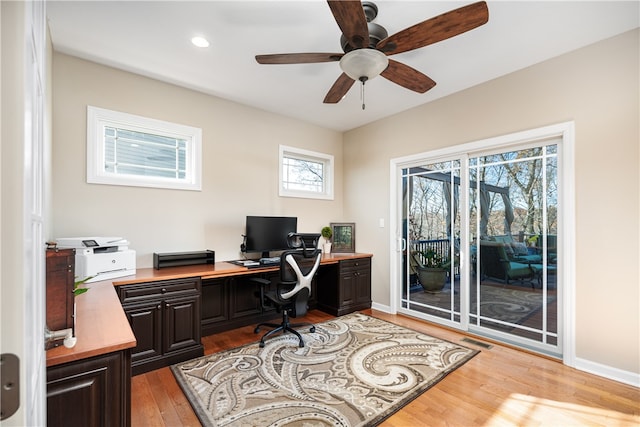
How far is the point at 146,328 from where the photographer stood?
8.69ft

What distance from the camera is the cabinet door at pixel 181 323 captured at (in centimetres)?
275

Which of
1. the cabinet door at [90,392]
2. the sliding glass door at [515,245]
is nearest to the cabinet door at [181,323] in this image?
the cabinet door at [90,392]

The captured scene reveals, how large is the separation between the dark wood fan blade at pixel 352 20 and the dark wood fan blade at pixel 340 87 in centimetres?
51

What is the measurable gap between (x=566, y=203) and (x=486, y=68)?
5.00ft

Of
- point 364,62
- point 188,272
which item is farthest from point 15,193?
point 188,272

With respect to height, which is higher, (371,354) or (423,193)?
(423,193)

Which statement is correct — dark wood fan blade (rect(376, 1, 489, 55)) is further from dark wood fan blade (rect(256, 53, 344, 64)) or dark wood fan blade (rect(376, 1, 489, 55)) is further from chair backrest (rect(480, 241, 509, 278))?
chair backrest (rect(480, 241, 509, 278))

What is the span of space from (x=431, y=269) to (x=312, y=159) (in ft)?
7.90

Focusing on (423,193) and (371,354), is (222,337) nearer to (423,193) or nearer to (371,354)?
(371,354)

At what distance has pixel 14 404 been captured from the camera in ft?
1.69

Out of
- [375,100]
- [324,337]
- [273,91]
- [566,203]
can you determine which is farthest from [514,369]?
[273,91]

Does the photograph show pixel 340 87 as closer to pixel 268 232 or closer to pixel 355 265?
pixel 268 232

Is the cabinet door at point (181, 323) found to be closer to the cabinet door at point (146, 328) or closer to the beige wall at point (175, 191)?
the cabinet door at point (146, 328)

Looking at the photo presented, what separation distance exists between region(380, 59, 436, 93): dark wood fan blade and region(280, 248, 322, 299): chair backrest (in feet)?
5.99
